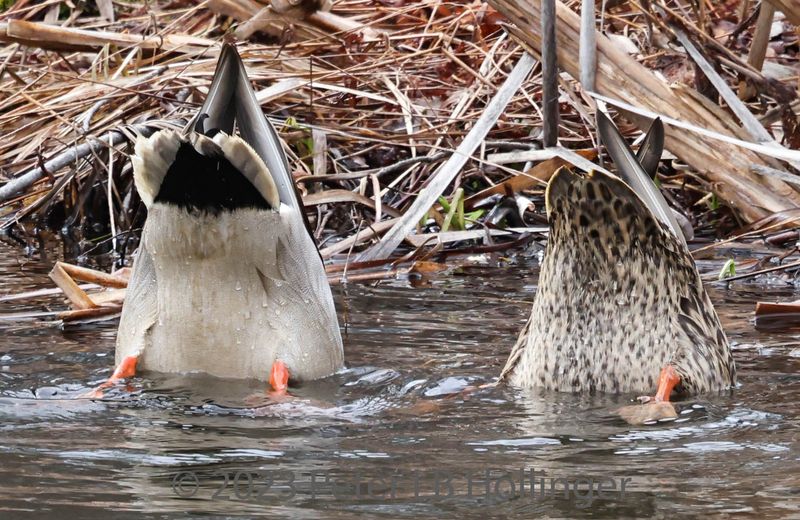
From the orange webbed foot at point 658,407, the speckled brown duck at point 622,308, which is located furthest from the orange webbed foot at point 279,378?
the orange webbed foot at point 658,407

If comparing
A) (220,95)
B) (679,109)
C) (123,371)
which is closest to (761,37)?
(679,109)

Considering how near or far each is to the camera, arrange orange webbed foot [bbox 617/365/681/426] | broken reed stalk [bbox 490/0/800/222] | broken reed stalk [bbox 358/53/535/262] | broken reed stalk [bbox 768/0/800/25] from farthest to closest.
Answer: broken reed stalk [bbox 358/53/535/262] → broken reed stalk [bbox 490/0/800/222] → broken reed stalk [bbox 768/0/800/25] → orange webbed foot [bbox 617/365/681/426]

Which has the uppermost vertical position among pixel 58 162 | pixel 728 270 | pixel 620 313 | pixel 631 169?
pixel 58 162

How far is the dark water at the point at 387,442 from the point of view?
2.61 m

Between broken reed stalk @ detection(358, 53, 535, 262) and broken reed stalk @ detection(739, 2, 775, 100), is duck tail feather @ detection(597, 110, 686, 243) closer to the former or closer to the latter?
broken reed stalk @ detection(358, 53, 535, 262)

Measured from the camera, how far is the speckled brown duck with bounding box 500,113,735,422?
3770 mm

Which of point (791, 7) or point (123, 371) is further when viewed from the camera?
point (791, 7)

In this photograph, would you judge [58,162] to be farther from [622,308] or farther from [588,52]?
[622,308]

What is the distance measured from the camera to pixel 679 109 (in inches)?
216

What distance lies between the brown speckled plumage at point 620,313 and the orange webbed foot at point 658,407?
6 centimetres

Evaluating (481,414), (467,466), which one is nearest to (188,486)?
(467,466)

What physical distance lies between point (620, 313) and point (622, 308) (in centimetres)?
2

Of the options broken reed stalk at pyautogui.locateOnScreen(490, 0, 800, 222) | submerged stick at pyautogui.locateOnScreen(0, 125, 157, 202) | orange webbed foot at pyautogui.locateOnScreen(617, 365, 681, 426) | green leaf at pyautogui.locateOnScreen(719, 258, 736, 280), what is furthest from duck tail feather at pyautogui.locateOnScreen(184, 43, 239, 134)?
green leaf at pyautogui.locateOnScreen(719, 258, 736, 280)

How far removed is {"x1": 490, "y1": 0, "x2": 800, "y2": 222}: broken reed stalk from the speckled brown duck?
154cm
